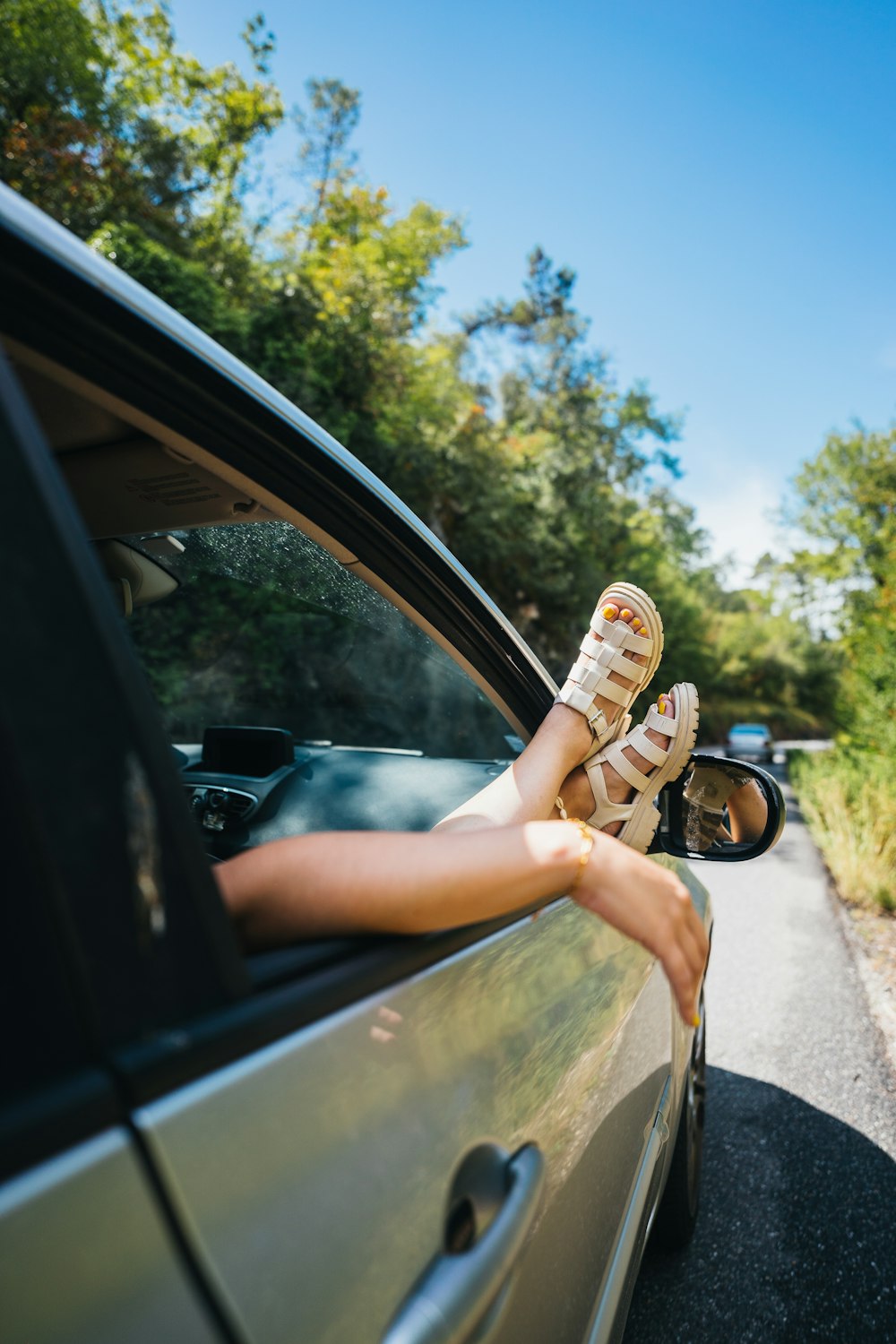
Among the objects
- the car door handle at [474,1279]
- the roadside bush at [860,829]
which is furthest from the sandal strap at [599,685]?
the roadside bush at [860,829]

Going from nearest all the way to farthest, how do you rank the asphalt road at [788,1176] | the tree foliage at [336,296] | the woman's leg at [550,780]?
the woman's leg at [550,780] → the asphalt road at [788,1176] → the tree foliage at [336,296]

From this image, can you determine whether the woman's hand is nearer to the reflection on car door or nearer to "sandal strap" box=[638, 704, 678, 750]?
the reflection on car door

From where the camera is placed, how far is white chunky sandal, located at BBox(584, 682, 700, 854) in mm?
1655

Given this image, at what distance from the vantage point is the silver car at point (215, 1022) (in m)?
0.53

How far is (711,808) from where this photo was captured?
1859mm

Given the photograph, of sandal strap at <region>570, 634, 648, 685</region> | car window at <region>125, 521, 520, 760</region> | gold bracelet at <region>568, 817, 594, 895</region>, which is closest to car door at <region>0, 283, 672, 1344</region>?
gold bracelet at <region>568, 817, 594, 895</region>

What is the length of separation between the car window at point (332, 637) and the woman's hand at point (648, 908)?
83cm

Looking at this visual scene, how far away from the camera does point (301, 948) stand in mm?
842

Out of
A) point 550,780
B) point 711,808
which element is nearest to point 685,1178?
point 711,808

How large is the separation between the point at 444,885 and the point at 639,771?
851mm

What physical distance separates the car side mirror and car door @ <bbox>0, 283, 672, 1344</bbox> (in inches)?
30.3

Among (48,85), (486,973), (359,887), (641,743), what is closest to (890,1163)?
(641,743)

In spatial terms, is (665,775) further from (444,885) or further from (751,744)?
(751,744)

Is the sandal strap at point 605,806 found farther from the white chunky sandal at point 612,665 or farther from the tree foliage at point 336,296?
the tree foliage at point 336,296
